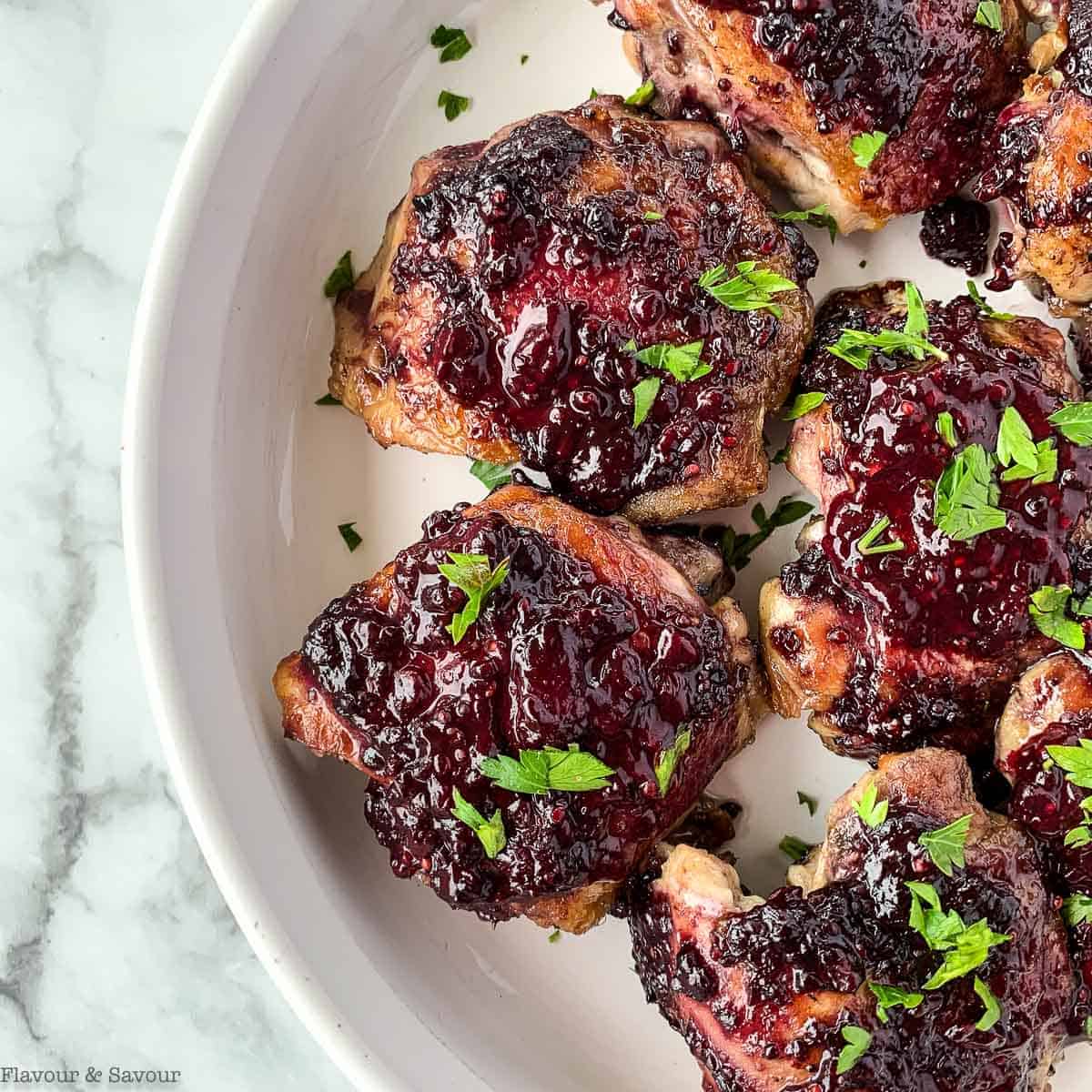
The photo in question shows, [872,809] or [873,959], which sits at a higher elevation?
[872,809]

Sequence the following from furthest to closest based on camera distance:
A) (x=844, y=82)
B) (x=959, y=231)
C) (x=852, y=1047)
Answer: (x=959, y=231) → (x=844, y=82) → (x=852, y=1047)

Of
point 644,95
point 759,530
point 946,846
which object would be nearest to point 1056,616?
point 946,846

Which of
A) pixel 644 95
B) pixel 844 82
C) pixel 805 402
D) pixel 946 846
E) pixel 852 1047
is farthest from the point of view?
pixel 644 95

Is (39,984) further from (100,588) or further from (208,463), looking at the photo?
(208,463)

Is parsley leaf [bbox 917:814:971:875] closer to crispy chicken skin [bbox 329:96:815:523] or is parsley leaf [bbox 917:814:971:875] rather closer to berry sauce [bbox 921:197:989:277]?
crispy chicken skin [bbox 329:96:815:523]

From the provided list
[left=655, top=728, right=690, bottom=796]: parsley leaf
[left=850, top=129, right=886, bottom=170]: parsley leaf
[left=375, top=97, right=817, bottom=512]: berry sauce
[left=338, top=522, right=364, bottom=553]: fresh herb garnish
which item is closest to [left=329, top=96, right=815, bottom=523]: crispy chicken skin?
[left=375, top=97, right=817, bottom=512]: berry sauce

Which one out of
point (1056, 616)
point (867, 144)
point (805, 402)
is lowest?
point (1056, 616)

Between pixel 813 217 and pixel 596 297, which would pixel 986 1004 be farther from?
pixel 813 217
